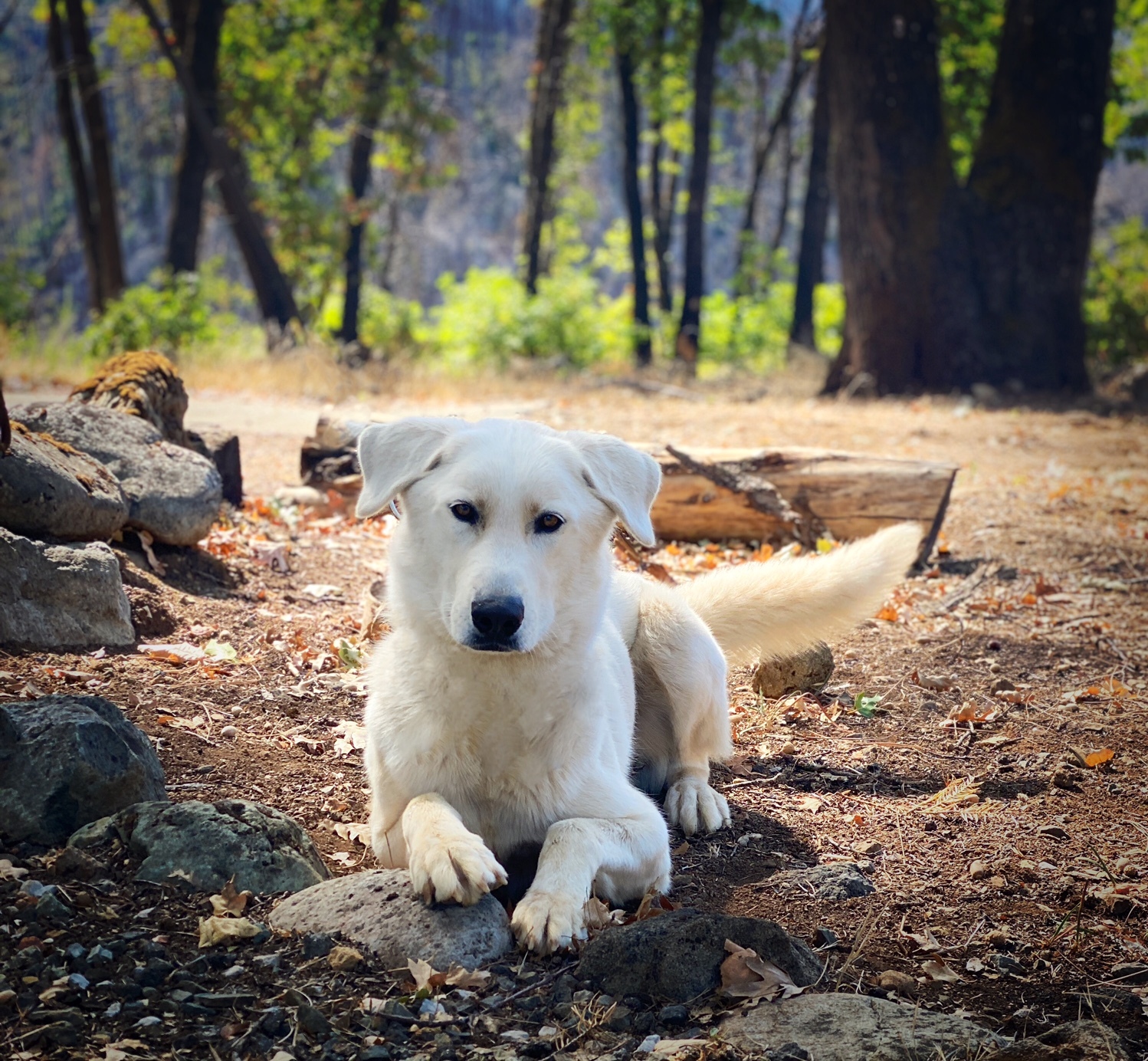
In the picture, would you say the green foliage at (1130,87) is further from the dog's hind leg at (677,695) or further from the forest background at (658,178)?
the dog's hind leg at (677,695)

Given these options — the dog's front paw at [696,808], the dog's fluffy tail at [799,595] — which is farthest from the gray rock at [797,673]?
the dog's front paw at [696,808]

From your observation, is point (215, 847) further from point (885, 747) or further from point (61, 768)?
point (885, 747)

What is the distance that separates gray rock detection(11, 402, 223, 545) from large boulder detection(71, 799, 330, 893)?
8.71 ft

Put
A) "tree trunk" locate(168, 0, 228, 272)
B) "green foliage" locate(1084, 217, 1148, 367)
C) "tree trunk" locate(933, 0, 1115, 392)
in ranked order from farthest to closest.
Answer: "green foliage" locate(1084, 217, 1148, 367), "tree trunk" locate(168, 0, 228, 272), "tree trunk" locate(933, 0, 1115, 392)

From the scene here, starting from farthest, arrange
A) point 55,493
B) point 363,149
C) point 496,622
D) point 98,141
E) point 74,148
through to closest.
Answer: point 363,149 → point 74,148 → point 98,141 → point 55,493 → point 496,622

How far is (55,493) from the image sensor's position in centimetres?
445

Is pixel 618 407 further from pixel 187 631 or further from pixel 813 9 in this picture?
pixel 813 9

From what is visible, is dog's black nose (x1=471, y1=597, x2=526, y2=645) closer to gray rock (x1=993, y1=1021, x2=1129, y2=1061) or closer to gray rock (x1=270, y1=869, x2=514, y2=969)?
gray rock (x1=270, y1=869, x2=514, y2=969)

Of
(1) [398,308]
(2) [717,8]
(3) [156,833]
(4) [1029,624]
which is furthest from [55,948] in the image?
(1) [398,308]

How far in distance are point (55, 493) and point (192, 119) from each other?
13358mm

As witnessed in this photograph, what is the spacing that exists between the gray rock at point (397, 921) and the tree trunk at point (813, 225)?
1996 cm

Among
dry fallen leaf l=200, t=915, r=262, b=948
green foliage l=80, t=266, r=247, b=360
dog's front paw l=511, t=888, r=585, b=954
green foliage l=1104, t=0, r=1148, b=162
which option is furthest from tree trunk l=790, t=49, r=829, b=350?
dry fallen leaf l=200, t=915, r=262, b=948

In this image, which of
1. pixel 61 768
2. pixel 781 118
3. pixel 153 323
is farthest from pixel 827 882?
pixel 781 118

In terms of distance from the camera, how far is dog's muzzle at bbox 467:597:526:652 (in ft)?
8.71
